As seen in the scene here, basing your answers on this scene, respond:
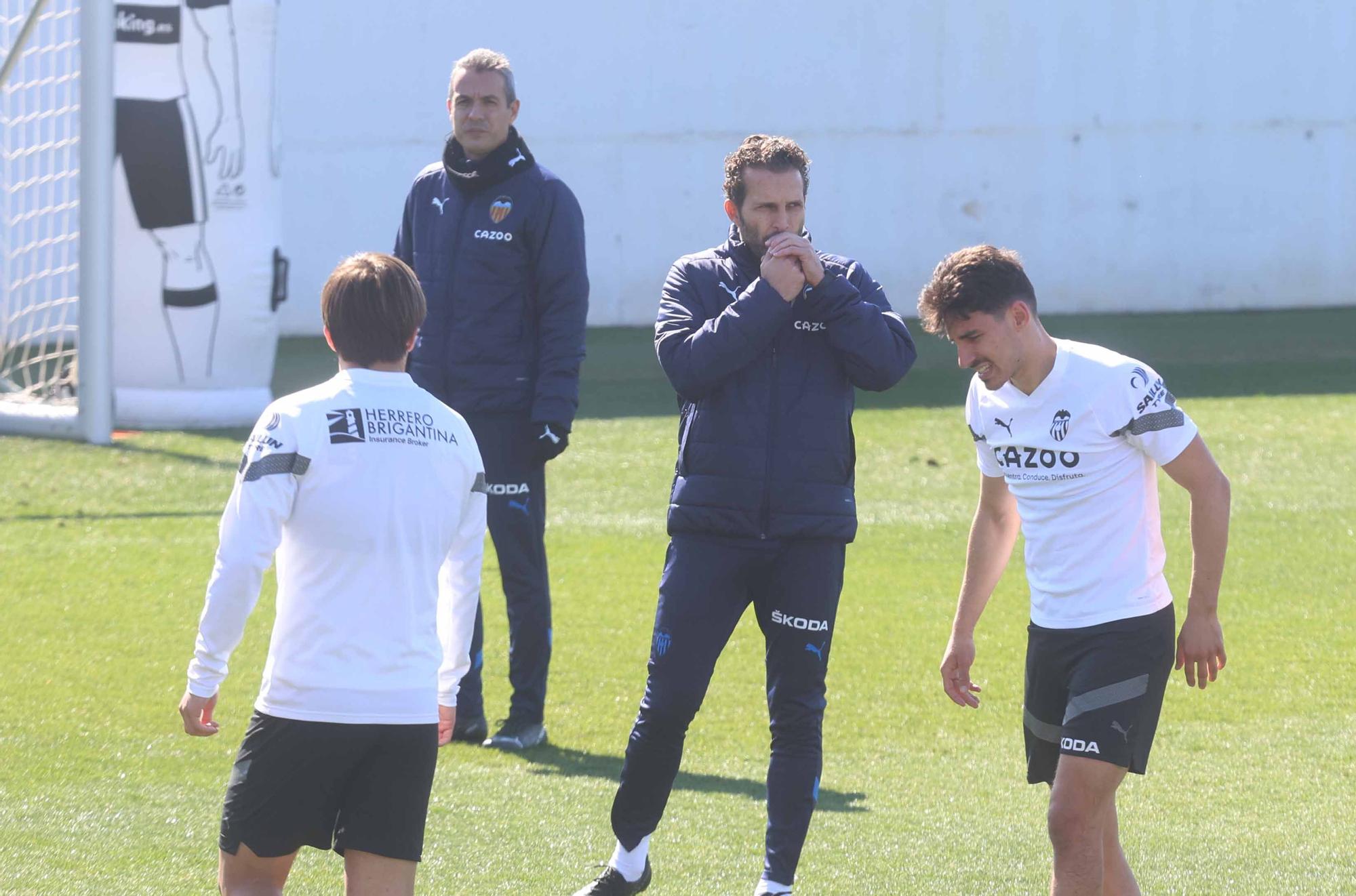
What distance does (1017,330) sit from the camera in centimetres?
343

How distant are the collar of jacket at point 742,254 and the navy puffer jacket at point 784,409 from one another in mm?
99

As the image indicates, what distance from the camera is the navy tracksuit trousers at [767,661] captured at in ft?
12.3

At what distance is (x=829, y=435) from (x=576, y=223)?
1.80 m

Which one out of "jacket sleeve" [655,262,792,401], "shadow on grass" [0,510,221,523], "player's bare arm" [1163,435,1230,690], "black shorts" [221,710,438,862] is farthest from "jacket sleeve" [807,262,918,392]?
"shadow on grass" [0,510,221,523]

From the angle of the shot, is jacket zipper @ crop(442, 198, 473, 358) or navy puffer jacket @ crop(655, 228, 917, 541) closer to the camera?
navy puffer jacket @ crop(655, 228, 917, 541)

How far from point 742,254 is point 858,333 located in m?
0.41

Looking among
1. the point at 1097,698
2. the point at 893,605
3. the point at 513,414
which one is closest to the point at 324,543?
the point at 1097,698

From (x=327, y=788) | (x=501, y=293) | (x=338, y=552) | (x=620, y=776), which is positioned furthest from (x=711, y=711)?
(x=338, y=552)

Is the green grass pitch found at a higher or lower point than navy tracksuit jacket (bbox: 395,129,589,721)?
lower

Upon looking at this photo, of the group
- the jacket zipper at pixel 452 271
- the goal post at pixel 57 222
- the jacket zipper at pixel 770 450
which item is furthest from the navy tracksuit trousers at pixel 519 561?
the goal post at pixel 57 222

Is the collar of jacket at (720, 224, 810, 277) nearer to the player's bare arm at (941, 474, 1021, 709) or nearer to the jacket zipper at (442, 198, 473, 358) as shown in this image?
the player's bare arm at (941, 474, 1021, 709)

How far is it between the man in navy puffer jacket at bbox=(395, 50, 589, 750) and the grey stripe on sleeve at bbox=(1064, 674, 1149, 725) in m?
2.21

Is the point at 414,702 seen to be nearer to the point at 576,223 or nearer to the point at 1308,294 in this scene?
the point at 576,223

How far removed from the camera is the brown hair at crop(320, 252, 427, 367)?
293 centimetres
